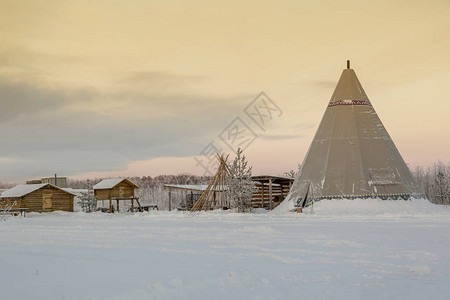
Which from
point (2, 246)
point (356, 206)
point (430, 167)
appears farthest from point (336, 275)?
point (430, 167)

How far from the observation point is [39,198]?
4259 cm

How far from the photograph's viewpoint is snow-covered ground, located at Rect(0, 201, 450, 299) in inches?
291

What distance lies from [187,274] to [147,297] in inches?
68.2

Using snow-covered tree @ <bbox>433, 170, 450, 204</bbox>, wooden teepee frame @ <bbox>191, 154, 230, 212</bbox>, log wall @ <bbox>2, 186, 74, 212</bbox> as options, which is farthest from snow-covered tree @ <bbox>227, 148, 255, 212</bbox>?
snow-covered tree @ <bbox>433, 170, 450, 204</bbox>

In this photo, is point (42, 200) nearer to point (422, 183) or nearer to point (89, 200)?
point (89, 200)

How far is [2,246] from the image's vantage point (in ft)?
43.4

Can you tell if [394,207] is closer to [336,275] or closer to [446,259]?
[446,259]

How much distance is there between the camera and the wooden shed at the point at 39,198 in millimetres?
41750

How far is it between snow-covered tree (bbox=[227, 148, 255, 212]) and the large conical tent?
11.0 feet

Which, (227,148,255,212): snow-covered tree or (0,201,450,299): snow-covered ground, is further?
(227,148,255,212): snow-covered tree

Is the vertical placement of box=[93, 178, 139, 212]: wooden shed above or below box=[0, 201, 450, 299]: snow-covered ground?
above

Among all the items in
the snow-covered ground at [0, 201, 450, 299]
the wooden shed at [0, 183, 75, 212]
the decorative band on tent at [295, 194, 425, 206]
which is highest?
the wooden shed at [0, 183, 75, 212]

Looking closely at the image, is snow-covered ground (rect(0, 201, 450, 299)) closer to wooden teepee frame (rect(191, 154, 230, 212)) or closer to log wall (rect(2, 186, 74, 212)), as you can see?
wooden teepee frame (rect(191, 154, 230, 212))

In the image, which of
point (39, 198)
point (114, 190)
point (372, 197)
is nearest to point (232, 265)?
point (372, 197)
